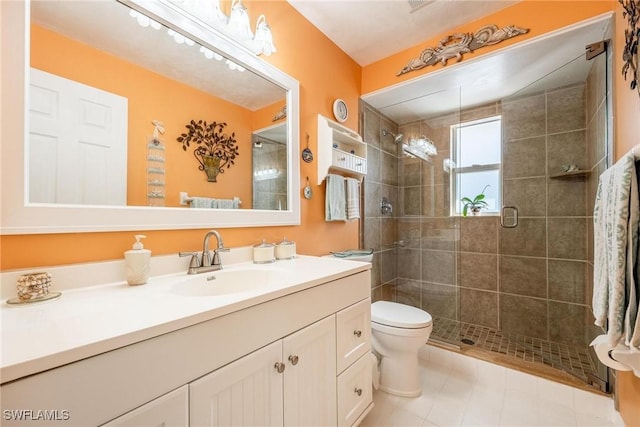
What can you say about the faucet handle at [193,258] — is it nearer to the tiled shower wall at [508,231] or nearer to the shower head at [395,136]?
the tiled shower wall at [508,231]

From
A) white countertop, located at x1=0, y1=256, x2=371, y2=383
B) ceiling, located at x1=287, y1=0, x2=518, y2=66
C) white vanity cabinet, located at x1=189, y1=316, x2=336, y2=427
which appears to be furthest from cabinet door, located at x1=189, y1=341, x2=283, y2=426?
ceiling, located at x1=287, y1=0, x2=518, y2=66

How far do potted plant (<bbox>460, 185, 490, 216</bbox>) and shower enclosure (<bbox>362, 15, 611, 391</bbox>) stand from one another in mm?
38

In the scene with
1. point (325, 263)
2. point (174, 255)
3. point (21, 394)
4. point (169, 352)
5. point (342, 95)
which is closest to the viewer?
point (21, 394)

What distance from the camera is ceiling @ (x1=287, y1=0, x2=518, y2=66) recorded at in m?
1.62

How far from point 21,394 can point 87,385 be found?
83 mm

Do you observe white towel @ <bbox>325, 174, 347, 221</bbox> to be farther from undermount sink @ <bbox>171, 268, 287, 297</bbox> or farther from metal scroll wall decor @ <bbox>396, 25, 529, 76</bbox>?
metal scroll wall decor @ <bbox>396, 25, 529, 76</bbox>

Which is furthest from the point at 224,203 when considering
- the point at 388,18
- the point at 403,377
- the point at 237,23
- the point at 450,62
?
the point at 450,62

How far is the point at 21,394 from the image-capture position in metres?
0.41

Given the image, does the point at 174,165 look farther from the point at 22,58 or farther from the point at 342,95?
the point at 342,95

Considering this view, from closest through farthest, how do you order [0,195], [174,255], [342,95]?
[0,195]
[174,255]
[342,95]

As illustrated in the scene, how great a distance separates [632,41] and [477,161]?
1514mm

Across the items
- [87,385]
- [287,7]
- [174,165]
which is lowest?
[87,385]

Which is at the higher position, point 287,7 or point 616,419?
point 287,7

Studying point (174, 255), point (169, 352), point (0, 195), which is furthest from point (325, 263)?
point (0, 195)
